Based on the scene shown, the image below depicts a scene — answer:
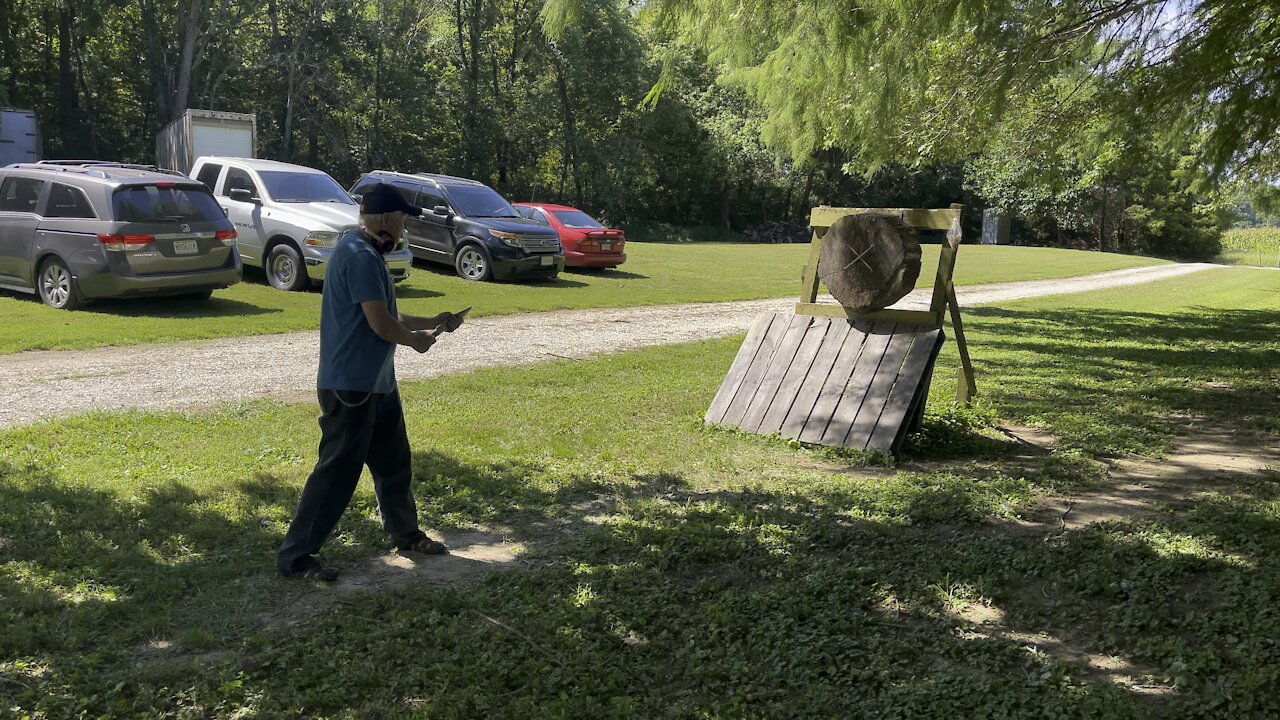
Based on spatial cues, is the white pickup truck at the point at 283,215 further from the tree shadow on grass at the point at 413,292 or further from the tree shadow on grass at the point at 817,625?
the tree shadow on grass at the point at 817,625

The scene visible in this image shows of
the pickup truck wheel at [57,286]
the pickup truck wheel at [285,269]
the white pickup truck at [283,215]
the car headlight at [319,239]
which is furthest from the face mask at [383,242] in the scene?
the pickup truck wheel at [285,269]

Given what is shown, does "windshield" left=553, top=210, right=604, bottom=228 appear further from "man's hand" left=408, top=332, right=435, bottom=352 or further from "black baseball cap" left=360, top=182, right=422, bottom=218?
"man's hand" left=408, top=332, right=435, bottom=352

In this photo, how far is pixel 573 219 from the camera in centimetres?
2388

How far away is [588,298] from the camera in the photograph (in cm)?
1797

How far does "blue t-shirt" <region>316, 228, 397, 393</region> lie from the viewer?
455 centimetres

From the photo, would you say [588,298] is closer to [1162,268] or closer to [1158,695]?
[1158,695]

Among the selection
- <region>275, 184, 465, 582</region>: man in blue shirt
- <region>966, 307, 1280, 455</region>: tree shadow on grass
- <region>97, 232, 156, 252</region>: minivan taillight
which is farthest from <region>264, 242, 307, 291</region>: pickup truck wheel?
<region>275, 184, 465, 582</region>: man in blue shirt

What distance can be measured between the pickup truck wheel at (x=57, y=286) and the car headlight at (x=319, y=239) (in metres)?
3.67

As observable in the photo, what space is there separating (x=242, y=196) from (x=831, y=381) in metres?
12.5

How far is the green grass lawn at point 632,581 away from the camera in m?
3.70

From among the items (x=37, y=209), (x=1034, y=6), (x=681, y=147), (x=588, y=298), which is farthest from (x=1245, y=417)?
(x=681, y=147)

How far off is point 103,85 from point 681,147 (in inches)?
1013

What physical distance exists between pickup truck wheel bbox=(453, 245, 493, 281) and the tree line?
7.17 meters

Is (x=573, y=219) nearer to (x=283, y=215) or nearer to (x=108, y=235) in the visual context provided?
(x=283, y=215)
